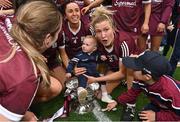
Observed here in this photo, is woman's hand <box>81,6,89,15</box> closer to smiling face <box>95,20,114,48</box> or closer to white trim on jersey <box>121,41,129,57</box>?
smiling face <box>95,20,114,48</box>

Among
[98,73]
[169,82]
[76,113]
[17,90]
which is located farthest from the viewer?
[98,73]

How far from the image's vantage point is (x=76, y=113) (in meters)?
3.65

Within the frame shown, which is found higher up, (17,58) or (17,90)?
(17,58)

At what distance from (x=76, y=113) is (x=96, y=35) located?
0.90m

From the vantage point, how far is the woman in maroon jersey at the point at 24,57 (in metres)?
2.08

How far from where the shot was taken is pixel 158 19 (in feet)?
14.5

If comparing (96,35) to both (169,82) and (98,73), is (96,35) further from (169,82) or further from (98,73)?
(169,82)

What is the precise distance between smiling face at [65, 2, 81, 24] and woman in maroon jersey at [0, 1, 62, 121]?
159 cm

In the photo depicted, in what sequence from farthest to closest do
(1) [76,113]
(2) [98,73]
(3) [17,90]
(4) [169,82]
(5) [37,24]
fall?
(2) [98,73], (1) [76,113], (4) [169,82], (5) [37,24], (3) [17,90]

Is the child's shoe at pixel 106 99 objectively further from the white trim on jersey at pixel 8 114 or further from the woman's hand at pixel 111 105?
the white trim on jersey at pixel 8 114

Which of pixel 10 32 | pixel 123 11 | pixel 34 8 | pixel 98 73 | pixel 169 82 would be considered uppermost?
pixel 34 8

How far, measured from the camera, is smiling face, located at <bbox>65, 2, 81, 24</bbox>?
4.07 metres

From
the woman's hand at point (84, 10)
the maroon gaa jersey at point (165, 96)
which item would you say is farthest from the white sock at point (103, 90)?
the woman's hand at point (84, 10)

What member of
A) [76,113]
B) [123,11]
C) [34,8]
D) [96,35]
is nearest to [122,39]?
[96,35]
